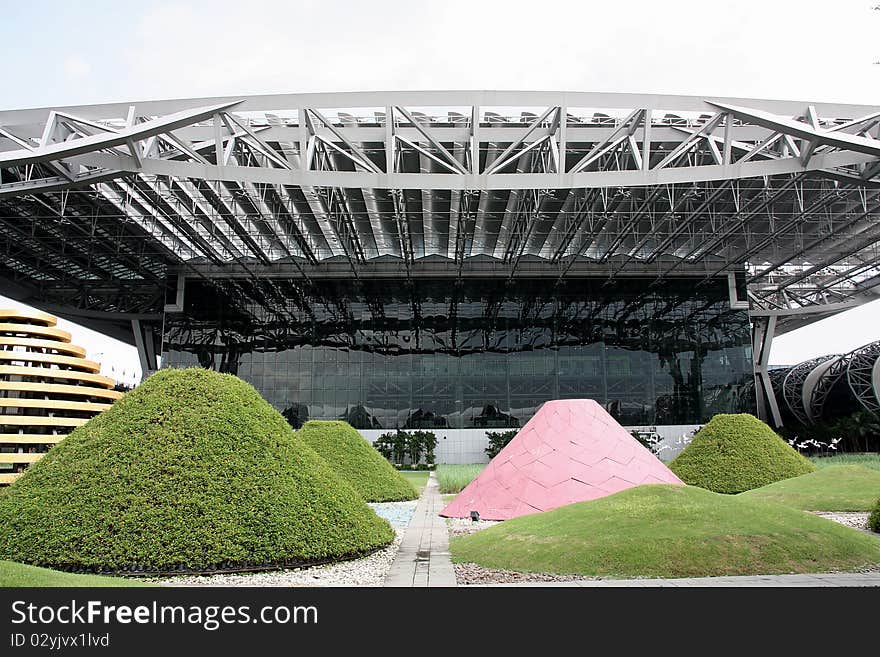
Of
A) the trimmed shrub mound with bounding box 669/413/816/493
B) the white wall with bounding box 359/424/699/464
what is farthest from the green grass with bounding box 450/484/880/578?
the white wall with bounding box 359/424/699/464

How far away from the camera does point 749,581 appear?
330 inches

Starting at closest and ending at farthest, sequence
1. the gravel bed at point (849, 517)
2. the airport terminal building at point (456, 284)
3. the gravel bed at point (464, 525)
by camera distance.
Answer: the gravel bed at point (464, 525) → the gravel bed at point (849, 517) → the airport terminal building at point (456, 284)

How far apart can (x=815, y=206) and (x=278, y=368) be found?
3527 centimetres

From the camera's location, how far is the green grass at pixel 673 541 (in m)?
9.11

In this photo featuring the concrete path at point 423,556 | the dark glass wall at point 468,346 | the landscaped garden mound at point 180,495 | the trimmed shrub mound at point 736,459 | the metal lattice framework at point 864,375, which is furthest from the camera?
the metal lattice framework at point 864,375

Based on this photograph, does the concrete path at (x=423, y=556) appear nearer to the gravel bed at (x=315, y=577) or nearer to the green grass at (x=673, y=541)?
the gravel bed at (x=315, y=577)

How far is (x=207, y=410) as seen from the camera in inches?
420

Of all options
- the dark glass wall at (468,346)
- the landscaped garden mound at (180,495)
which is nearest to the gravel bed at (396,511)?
the landscaped garden mound at (180,495)

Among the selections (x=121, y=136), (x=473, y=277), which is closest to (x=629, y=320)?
(x=473, y=277)

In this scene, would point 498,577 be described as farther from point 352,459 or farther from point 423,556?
point 352,459

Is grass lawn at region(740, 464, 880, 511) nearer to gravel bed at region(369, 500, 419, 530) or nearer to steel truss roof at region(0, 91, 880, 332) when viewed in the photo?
gravel bed at region(369, 500, 419, 530)

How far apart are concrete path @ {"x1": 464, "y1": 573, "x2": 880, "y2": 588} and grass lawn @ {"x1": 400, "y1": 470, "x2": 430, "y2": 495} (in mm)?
22039

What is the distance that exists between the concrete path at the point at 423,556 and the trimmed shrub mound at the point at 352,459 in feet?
10.9

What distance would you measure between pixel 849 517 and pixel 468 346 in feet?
107
